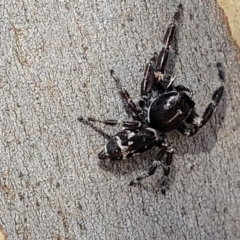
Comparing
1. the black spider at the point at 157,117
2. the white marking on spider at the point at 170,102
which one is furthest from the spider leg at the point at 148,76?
the white marking on spider at the point at 170,102

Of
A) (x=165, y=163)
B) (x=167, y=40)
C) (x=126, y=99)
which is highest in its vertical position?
(x=167, y=40)

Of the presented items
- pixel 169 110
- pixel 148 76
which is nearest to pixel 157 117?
pixel 169 110

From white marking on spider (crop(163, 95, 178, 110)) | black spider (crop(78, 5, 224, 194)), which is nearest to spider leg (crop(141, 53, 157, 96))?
black spider (crop(78, 5, 224, 194))

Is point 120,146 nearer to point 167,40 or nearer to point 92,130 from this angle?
point 92,130

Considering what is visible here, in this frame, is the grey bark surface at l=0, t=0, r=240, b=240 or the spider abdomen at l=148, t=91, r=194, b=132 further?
the spider abdomen at l=148, t=91, r=194, b=132

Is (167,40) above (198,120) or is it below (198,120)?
above

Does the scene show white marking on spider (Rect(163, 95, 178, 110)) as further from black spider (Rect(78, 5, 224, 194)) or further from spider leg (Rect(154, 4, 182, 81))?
spider leg (Rect(154, 4, 182, 81))
